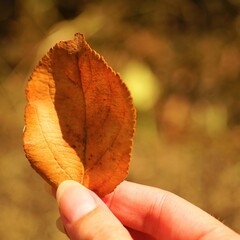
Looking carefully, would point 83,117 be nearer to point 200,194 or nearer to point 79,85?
point 79,85

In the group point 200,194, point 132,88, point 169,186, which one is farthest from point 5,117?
point 200,194

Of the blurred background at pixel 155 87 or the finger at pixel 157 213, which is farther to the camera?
the blurred background at pixel 155 87

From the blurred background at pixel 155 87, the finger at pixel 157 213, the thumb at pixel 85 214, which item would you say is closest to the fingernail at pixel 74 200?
the thumb at pixel 85 214

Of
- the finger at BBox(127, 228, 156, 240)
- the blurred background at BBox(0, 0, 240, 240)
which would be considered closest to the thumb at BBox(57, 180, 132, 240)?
the finger at BBox(127, 228, 156, 240)

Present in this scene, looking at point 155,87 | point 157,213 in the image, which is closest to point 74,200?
point 157,213

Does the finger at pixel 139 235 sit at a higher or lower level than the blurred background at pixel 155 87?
lower

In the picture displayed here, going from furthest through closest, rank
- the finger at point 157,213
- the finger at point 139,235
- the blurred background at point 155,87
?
the blurred background at point 155,87, the finger at point 139,235, the finger at point 157,213

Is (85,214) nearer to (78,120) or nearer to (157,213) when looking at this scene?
(78,120)

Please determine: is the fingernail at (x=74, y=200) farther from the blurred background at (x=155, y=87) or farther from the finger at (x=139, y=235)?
the blurred background at (x=155, y=87)

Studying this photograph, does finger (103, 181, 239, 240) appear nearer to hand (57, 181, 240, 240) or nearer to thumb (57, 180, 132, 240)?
hand (57, 181, 240, 240)

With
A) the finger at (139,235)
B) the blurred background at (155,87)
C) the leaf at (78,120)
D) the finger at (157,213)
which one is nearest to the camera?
the leaf at (78,120)
